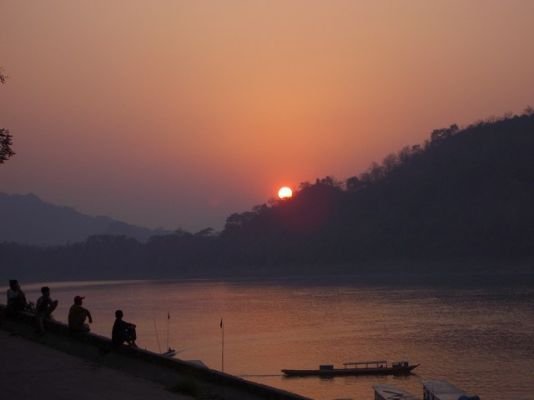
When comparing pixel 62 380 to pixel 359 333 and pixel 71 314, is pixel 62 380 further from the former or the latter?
pixel 359 333

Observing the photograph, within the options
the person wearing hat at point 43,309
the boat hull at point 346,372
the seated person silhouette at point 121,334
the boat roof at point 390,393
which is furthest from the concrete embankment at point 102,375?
the boat hull at point 346,372

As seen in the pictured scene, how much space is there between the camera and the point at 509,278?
11081 cm

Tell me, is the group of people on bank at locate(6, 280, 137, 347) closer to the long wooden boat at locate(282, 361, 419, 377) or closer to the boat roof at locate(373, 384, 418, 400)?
the boat roof at locate(373, 384, 418, 400)

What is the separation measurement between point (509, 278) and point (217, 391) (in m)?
107

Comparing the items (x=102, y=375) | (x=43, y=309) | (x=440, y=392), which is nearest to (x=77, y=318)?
(x=43, y=309)

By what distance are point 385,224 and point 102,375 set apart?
140 metres

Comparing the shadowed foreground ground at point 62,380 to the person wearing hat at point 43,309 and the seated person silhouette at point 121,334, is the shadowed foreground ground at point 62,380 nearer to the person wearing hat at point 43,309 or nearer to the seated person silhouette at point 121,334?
the seated person silhouette at point 121,334

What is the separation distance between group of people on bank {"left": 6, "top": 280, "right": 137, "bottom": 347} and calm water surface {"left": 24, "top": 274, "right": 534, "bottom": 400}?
67.0 ft

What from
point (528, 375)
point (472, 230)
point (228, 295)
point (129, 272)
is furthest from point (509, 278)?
point (129, 272)

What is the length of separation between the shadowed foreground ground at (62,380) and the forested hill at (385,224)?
123708 mm

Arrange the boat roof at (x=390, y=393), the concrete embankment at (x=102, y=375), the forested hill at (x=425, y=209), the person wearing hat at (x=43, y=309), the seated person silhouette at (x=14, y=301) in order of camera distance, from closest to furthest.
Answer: the concrete embankment at (x=102, y=375)
the person wearing hat at (x=43, y=309)
the seated person silhouette at (x=14, y=301)
the boat roof at (x=390, y=393)
the forested hill at (x=425, y=209)

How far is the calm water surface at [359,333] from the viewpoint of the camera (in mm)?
37250

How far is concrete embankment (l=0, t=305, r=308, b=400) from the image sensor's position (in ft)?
31.7

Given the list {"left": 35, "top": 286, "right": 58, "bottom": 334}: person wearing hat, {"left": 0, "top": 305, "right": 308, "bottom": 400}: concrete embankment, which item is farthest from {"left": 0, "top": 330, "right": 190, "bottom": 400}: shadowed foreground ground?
{"left": 35, "top": 286, "right": 58, "bottom": 334}: person wearing hat
